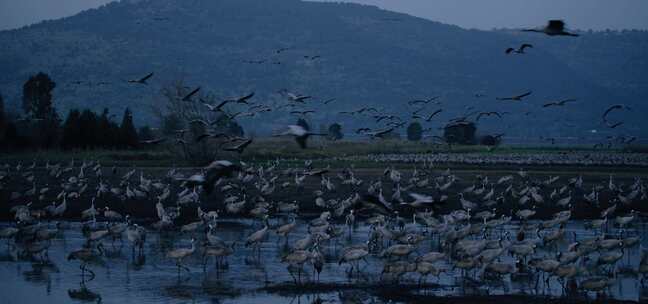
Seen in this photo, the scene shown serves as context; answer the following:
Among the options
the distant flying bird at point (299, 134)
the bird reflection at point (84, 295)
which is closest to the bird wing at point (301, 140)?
the distant flying bird at point (299, 134)

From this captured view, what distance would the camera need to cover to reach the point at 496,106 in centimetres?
15725

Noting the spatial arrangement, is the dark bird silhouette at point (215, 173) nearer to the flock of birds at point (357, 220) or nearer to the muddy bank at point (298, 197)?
the flock of birds at point (357, 220)

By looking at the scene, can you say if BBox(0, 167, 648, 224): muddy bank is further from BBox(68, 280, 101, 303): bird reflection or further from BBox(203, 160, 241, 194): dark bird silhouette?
BBox(203, 160, 241, 194): dark bird silhouette

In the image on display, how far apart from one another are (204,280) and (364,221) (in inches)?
440

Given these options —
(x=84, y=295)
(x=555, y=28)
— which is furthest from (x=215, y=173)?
(x=555, y=28)

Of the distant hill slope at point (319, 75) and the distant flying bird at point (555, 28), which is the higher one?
the distant hill slope at point (319, 75)

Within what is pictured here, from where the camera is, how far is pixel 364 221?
29.3 meters

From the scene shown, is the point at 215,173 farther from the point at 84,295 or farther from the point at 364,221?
the point at 364,221

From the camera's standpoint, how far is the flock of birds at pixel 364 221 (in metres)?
18.5

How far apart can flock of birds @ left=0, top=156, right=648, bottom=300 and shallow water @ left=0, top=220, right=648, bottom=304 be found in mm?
255

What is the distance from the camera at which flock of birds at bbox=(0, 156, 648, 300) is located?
1855 centimetres

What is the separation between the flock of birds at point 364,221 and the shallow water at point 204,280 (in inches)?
10.1

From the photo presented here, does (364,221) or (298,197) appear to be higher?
(298,197)

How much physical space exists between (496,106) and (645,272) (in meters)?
142
